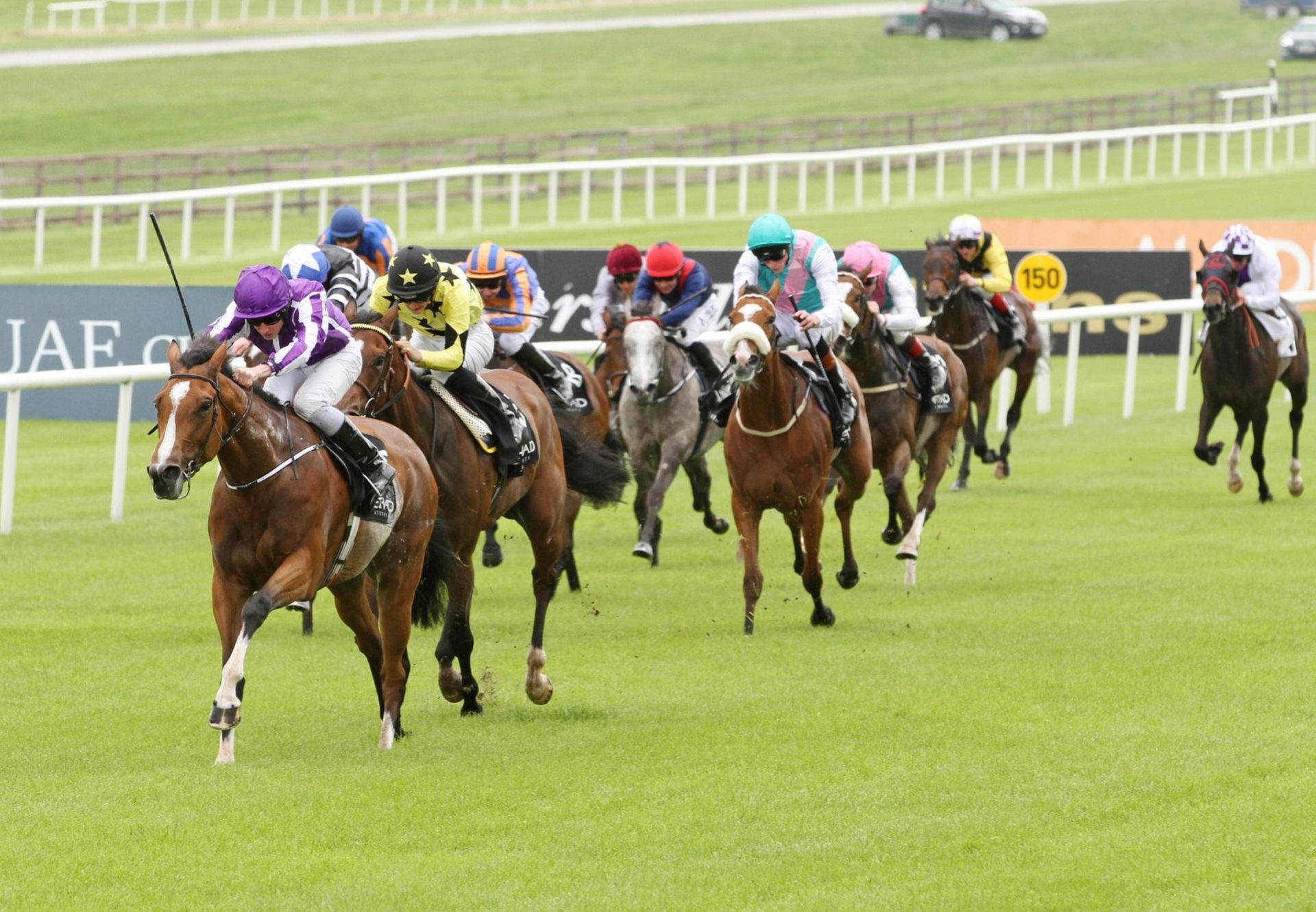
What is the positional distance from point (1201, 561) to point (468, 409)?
4748 millimetres

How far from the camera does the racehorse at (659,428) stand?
11.7 metres

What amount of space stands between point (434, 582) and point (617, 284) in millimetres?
4546

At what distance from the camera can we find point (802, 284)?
10133 mm

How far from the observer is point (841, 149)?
36688 mm

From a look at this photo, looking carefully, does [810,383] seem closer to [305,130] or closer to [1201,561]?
[1201,561]

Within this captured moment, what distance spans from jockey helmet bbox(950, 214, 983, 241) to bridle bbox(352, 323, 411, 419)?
20.5ft

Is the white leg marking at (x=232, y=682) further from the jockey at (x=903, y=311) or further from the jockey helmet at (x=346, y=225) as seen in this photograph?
the jockey at (x=903, y=311)

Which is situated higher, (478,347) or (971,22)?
(971,22)

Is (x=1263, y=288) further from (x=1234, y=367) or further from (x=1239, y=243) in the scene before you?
(x=1234, y=367)

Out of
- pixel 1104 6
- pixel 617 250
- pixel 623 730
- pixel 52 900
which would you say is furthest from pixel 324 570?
pixel 1104 6

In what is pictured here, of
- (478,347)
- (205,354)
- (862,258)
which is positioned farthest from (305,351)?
(862,258)

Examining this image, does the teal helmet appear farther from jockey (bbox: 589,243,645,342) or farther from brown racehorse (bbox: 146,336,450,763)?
brown racehorse (bbox: 146,336,450,763)

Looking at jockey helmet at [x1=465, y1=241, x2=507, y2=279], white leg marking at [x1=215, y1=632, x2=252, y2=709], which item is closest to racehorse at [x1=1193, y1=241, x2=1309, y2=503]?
jockey helmet at [x1=465, y1=241, x2=507, y2=279]

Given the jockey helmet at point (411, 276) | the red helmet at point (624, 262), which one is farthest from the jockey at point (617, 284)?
the jockey helmet at point (411, 276)
